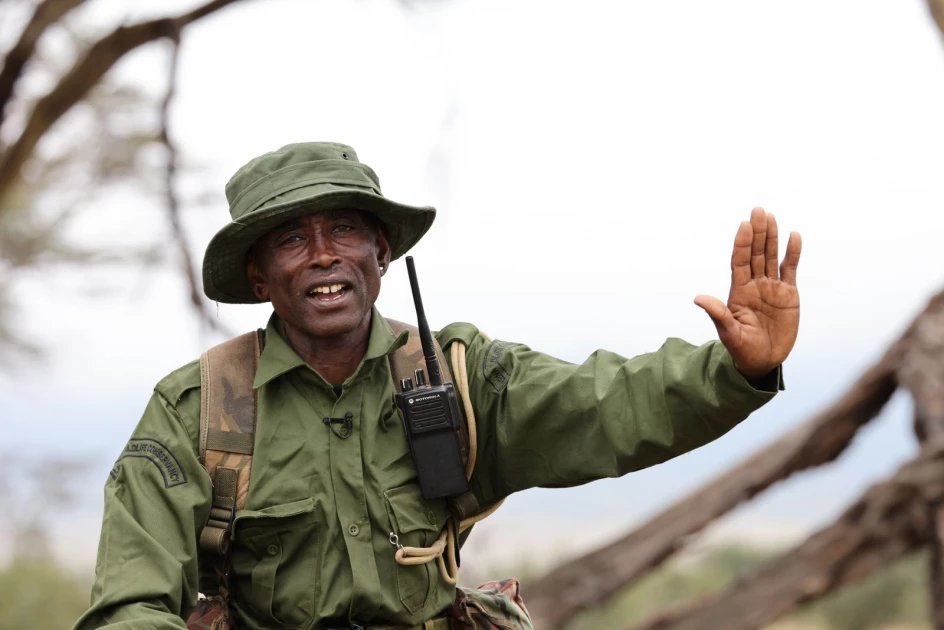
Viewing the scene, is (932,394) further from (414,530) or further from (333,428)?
(333,428)

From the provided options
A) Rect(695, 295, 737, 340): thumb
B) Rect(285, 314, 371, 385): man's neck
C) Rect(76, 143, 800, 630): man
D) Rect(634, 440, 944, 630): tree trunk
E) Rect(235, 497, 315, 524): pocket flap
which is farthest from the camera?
Rect(634, 440, 944, 630): tree trunk

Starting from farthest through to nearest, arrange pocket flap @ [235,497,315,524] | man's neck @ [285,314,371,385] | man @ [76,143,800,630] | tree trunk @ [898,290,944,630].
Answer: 1. tree trunk @ [898,290,944,630]
2. man's neck @ [285,314,371,385]
3. pocket flap @ [235,497,315,524]
4. man @ [76,143,800,630]

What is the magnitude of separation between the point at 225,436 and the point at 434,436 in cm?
48

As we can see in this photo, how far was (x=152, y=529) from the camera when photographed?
259cm

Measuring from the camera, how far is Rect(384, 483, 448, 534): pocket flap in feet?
9.05

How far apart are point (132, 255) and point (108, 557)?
17.9 feet

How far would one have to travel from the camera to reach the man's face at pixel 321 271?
2773 mm

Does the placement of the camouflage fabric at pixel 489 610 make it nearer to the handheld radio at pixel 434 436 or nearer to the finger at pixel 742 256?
the handheld radio at pixel 434 436

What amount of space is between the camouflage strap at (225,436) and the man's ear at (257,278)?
0.19m

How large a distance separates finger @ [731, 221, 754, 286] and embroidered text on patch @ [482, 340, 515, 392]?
65 cm

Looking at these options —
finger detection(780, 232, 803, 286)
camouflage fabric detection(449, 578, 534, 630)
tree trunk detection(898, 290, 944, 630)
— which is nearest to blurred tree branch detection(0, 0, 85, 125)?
camouflage fabric detection(449, 578, 534, 630)

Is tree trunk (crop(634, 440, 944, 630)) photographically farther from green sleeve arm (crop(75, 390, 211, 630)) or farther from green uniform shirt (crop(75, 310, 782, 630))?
green sleeve arm (crop(75, 390, 211, 630))

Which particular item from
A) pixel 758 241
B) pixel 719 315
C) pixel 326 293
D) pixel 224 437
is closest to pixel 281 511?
pixel 224 437

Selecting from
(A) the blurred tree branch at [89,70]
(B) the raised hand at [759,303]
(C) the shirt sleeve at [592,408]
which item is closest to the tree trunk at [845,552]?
(C) the shirt sleeve at [592,408]
